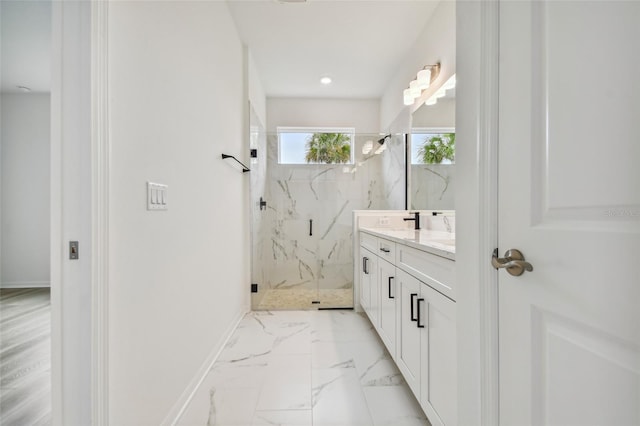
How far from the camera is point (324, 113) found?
12.6 ft

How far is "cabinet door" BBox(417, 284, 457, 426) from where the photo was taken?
3.34ft

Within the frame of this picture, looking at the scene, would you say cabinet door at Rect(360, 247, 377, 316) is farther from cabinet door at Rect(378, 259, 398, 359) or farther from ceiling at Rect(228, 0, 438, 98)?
ceiling at Rect(228, 0, 438, 98)

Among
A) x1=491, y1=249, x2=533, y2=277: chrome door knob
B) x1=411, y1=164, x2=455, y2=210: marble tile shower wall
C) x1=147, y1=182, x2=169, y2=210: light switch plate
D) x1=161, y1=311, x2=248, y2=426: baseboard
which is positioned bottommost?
x1=161, y1=311, x2=248, y2=426: baseboard

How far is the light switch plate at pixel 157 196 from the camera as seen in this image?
112cm

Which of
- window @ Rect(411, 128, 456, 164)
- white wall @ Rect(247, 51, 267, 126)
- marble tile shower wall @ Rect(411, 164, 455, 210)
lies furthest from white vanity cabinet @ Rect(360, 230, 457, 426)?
white wall @ Rect(247, 51, 267, 126)

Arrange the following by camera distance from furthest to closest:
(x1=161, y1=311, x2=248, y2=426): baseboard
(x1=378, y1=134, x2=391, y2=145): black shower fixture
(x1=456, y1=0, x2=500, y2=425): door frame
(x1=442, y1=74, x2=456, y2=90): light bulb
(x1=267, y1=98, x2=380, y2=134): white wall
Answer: (x1=267, y1=98, x2=380, y2=134): white wall, (x1=378, y1=134, x2=391, y2=145): black shower fixture, (x1=442, y1=74, x2=456, y2=90): light bulb, (x1=161, y1=311, x2=248, y2=426): baseboard, (x1=456, y1=0, x2=500, y2=425): door frame

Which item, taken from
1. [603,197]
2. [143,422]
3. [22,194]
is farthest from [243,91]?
[22,194]

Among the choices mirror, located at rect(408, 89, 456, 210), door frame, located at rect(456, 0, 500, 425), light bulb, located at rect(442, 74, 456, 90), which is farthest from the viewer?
mirror, located at rect(408, 89, 456, 210)

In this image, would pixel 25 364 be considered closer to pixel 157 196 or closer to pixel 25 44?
pixel 157 196

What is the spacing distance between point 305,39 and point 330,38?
0.23 meters

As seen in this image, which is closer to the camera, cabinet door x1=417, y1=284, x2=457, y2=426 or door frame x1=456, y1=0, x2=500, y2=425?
door frame x1=456, y1=0, x2=500, y2=425

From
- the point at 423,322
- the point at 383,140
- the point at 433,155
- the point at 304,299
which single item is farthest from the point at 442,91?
the point at 304,299

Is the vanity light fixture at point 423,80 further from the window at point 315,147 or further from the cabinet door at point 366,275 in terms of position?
the cabinet door at point 366,275

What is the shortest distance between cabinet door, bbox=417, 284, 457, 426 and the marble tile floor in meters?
0.27
